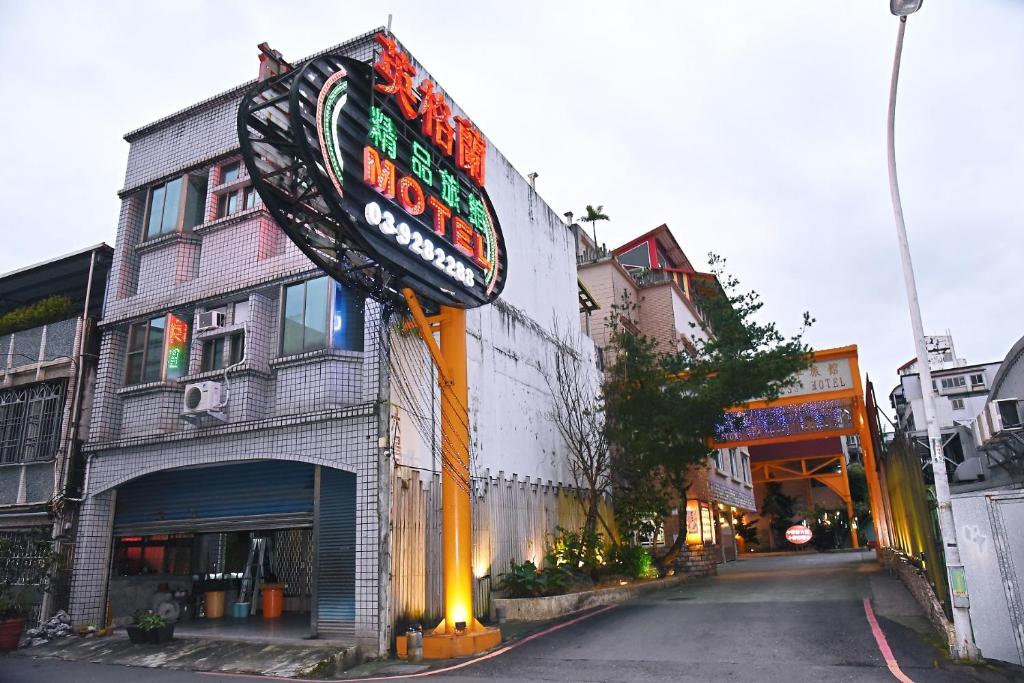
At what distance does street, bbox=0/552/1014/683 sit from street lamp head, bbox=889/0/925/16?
7.43 meters

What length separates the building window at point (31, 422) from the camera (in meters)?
16.3

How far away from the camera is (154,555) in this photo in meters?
16.8

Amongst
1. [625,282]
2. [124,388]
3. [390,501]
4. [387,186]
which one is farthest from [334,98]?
[625,282]

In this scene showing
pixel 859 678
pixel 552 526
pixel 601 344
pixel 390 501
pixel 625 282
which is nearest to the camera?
pixel 859 678

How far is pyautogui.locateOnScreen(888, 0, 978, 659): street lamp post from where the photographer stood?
320 inches

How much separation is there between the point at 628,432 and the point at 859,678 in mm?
11562

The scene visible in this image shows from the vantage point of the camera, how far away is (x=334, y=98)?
9289 millimetres

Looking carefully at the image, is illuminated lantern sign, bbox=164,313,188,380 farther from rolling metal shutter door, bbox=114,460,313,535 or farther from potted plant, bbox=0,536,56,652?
potted plant, bbox=0,536,56,652

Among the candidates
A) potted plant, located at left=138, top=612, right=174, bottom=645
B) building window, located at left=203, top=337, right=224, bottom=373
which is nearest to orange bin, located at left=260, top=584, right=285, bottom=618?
potted plant, located at left=138, top=612, right=174, bottom=645

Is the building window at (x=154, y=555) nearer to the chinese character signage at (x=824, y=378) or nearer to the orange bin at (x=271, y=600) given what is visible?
the orange bin at (x=271, y=600)

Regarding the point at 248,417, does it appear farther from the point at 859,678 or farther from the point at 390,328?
the point at 859,678

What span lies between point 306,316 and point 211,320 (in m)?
2.21

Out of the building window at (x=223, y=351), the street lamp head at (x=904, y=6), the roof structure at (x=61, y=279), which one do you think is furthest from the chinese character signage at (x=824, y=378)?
the roof structure at (x=61, y=279)

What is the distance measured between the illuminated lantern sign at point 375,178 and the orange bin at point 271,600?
8.26 metres
